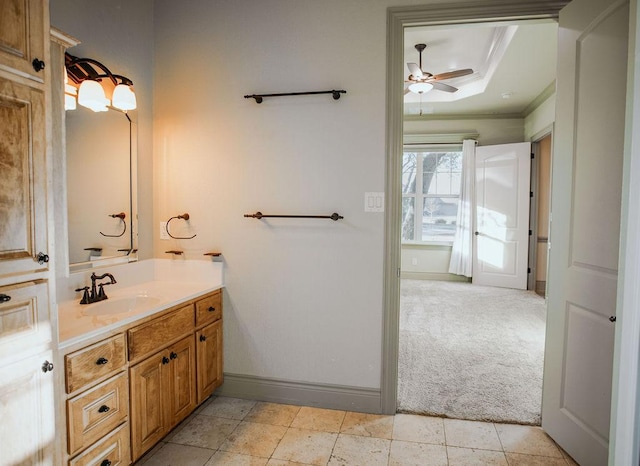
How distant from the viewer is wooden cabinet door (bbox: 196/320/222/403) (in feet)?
7.67

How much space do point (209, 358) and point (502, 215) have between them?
206 inches

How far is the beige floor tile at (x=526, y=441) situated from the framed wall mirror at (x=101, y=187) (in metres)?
2.53

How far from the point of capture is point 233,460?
1951 mm

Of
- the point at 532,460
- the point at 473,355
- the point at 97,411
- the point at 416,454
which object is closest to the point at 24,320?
the point at 97,411

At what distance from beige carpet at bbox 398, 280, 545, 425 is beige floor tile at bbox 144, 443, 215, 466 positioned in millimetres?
1225

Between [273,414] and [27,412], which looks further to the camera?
[273,414]

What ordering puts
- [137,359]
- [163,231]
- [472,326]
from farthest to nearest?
[472,326] → [163,231] → [137,359]

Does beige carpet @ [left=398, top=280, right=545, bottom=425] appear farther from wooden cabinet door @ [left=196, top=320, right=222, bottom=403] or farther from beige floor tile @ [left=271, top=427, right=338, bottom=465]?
wooden cabinet door @ [left=196, top=320, right=222, bottom=403]

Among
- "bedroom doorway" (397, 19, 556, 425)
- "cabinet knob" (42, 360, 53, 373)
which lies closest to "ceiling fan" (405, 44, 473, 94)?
"bedroom doorway" (397, 19, 556, 425)

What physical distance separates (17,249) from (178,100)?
5.60ft

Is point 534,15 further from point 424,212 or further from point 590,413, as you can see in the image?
point 424,212

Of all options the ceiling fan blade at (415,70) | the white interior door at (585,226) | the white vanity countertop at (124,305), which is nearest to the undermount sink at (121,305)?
the white vanity countertop at (124,305)

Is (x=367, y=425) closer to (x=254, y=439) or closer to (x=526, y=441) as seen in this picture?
(x=254, y=439)

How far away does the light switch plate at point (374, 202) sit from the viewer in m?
2.35
